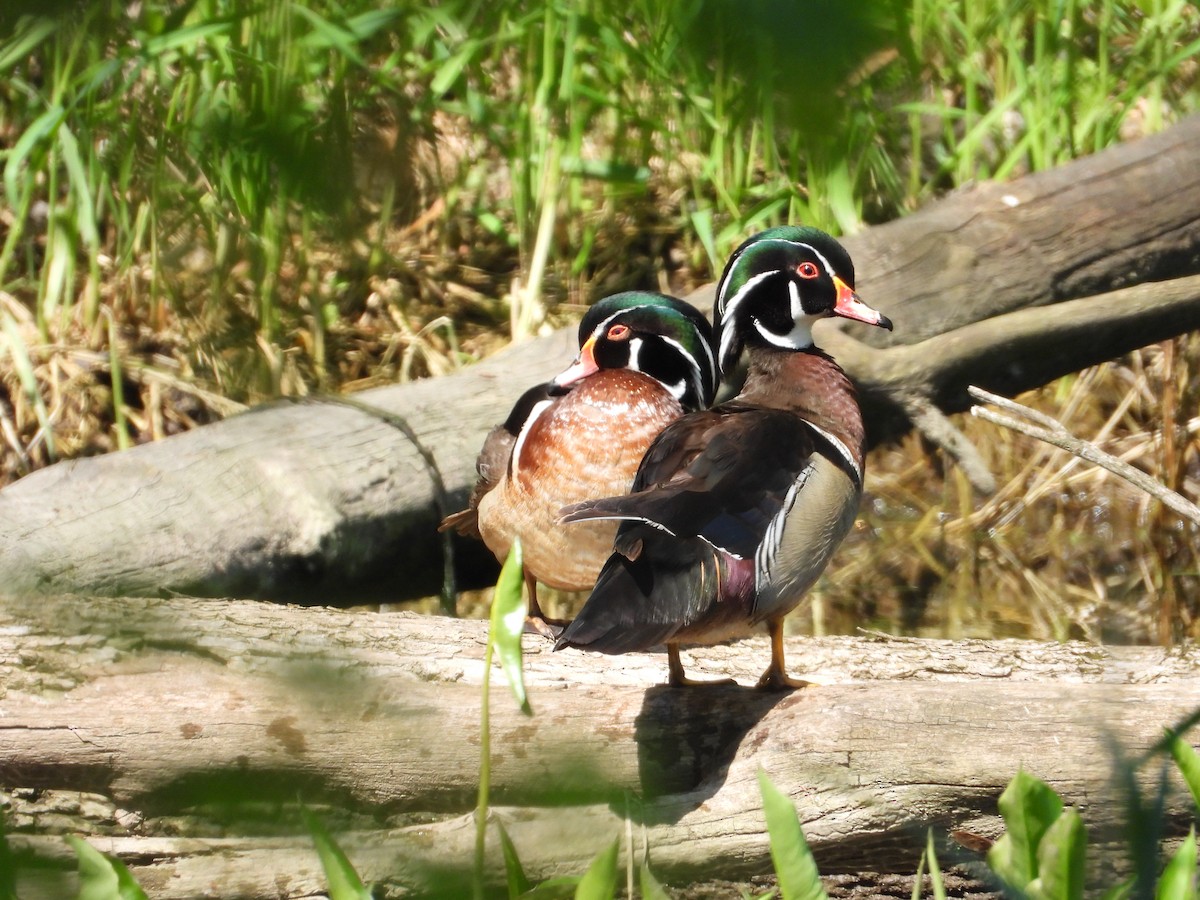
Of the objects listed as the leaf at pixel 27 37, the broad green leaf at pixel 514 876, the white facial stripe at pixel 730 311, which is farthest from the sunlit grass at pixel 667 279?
the leaf at pixel 27 37

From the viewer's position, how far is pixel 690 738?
2.41 metres

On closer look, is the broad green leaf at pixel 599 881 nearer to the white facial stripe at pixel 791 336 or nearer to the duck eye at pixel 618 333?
the white facial stripe at pixel 791 336

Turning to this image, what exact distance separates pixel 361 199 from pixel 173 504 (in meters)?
2.81

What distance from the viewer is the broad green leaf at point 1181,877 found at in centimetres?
182

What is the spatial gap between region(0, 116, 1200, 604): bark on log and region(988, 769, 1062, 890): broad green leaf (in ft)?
6.06

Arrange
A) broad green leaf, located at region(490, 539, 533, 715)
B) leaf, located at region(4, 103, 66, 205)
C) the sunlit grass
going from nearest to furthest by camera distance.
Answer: broad green leaf, located at region(490, 539, 533, 715) → leaf, located at region(4, 103, 66, 205) → the sunlit grass

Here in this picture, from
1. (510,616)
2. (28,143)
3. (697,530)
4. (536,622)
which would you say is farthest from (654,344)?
(28,143)

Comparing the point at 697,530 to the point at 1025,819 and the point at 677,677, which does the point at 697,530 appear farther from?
the point at 1025,819

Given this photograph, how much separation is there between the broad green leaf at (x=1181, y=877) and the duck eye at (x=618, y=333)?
69.3 inches

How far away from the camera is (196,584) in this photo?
11.1ft

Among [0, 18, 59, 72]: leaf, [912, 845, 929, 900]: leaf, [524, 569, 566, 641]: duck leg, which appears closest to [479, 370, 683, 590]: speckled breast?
[524, 569, 566, 641]: duck leg

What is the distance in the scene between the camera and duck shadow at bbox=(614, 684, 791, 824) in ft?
7.60

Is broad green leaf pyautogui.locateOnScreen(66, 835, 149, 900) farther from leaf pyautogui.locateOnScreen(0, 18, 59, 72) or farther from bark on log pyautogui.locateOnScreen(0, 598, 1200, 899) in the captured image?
leaf pyautogui.locateOnScreen(0, 18, 59, 72)

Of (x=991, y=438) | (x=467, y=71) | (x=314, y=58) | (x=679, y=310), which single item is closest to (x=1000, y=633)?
(x=991, y=438)
